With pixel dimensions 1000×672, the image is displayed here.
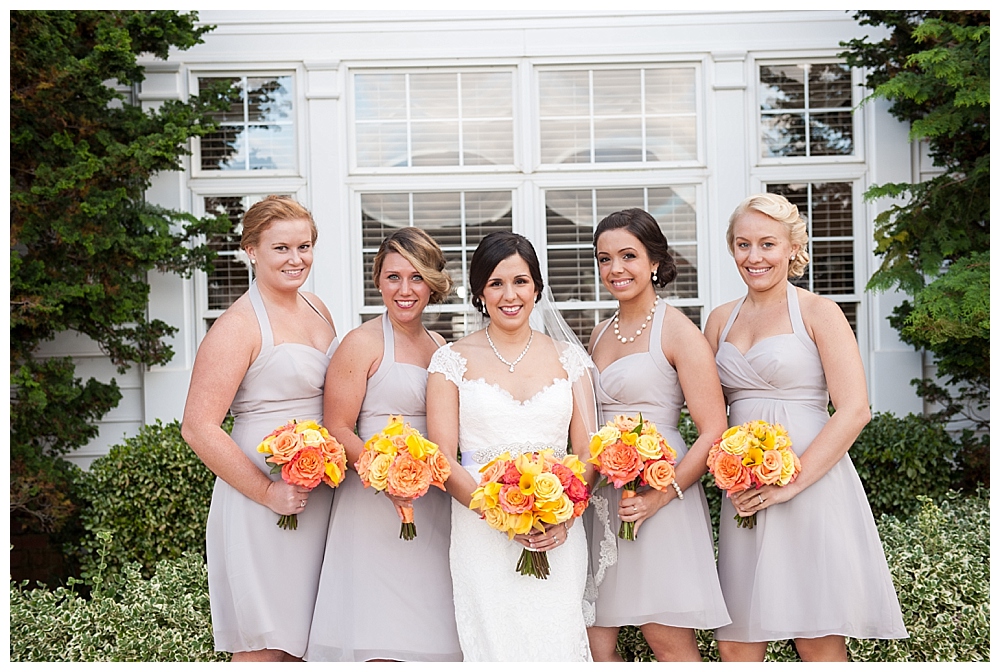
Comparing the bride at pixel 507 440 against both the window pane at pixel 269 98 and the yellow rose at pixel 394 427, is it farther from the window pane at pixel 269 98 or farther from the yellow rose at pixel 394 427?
the window pane at pixel 269 98

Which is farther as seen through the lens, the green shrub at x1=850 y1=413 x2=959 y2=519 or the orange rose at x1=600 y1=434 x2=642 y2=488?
the green shrub at x1=850 y1=413 x2=959 y2=519

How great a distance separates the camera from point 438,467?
319 cm

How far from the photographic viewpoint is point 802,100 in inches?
282

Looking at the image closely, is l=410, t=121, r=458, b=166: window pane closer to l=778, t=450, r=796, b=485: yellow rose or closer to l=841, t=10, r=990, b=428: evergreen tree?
l=841, t=10, r=990, b=428: evergreen tree

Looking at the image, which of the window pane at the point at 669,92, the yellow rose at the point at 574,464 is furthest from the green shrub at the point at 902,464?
the yellow rose at the point at 574,464

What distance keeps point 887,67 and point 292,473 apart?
216 inches

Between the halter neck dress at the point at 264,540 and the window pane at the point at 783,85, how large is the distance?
200 inches

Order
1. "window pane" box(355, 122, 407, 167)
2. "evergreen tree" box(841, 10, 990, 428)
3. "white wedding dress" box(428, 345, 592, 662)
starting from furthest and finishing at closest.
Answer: "window pane" box(355, 122, 407, 167), "evergreen tree" box(841, 10, 990, 428), "white wedding dress" box(428, 345, 592, 662)

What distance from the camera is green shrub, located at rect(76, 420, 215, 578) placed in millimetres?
5891

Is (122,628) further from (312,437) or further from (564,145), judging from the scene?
(564,145)

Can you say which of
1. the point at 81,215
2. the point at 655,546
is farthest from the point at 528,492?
the point at 81,215

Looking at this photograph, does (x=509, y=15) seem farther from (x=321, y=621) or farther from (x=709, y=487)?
(x=321, y=621)

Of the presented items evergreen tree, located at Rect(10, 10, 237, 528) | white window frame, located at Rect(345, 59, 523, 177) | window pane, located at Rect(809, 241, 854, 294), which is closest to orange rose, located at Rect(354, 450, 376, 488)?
evergreen tree, located at Rect(10, 10, 237, 528)

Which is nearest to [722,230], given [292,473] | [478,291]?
[478,291]
